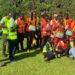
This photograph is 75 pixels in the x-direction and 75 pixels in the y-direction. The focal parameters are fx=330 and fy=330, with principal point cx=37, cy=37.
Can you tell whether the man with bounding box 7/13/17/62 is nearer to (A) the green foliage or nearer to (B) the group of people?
(B) the group of people

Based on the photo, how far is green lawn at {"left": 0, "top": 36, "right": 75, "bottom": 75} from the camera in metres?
13.4

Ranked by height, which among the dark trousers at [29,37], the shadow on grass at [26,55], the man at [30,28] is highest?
the man at [30,28]

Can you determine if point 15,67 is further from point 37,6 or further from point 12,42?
point 37,6

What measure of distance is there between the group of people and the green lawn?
417 mm

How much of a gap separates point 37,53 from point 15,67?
2967 mm

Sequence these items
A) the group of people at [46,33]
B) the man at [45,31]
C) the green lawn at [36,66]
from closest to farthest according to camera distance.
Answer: the green lawn at [36,66] < the group of people at [46,33] < the man at [45,31]

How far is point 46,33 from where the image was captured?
16.3 metres

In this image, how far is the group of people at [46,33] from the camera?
14750 mm

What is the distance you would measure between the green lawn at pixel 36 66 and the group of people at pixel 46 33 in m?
0.42

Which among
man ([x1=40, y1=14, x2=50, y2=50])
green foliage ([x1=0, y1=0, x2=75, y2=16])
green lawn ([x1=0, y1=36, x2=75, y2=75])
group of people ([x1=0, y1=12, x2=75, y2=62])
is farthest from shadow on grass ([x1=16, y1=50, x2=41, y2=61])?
green foliage ([x1=0, y1=0, x2=75, y2=16])

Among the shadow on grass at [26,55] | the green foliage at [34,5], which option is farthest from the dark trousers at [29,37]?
the green foliage at [34,5]

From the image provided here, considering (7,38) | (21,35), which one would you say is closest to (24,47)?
(21,35)

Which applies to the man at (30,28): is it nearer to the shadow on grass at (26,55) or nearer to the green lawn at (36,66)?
the shadow on grass at (26,55)

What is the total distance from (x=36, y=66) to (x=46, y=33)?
99.5 inches
